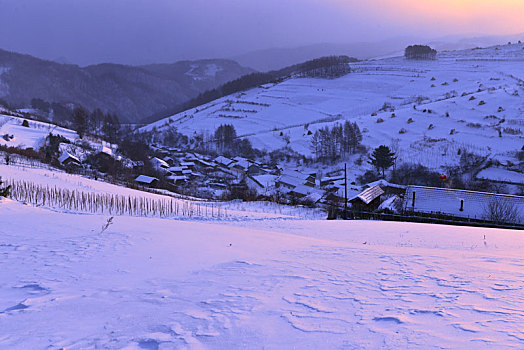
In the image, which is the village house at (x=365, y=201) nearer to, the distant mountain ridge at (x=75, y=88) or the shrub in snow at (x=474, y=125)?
the shrub in snow at (x=474, y=125)

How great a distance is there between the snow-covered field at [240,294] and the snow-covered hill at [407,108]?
44940mm

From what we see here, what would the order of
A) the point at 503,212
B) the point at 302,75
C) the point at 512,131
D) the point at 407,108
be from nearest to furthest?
the point at 503,212 < the point at 512,131 < the point at 407,108 < the point at 302,75

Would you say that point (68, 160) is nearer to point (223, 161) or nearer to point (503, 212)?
point (223, 161)

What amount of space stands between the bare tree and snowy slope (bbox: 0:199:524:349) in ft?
51.8

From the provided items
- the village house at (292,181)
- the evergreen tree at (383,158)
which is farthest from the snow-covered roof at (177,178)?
the evergreen tree at (383,158)

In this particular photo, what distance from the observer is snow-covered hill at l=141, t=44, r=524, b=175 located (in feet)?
163

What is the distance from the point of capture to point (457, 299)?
3746mm

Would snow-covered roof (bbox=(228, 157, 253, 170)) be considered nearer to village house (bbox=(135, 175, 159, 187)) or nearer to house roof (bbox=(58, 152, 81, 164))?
village house (bbox=(135, 175, 159, 187))

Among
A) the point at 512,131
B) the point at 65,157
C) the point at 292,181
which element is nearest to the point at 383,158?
the point at 292,181

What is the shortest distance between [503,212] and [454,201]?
2.62 meters

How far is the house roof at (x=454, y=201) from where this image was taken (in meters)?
20.0

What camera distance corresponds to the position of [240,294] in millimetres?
4012

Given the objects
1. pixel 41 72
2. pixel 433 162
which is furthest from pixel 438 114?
pixel 41 72

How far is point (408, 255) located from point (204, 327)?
4476mm
